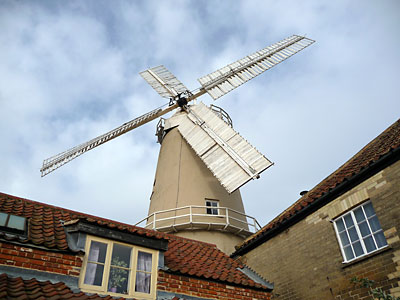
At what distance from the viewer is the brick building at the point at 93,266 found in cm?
530

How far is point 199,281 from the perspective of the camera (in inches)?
280

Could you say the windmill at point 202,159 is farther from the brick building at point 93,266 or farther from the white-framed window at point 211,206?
the brick building at point 93,266

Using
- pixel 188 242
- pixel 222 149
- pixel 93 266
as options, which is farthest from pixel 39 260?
pixel 222 149

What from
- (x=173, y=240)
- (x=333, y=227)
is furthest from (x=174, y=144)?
(x=333, y=227)

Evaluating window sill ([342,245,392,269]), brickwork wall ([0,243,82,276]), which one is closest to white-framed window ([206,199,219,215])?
window sill ([342,245,392,269])

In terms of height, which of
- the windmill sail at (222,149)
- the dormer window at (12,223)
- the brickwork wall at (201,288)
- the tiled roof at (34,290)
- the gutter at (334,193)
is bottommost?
the tiled roof at (34,290)

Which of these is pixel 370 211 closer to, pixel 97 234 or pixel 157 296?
pixel 157 296

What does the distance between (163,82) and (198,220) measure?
1086cm

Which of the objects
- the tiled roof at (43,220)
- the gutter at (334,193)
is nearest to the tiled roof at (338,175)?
the gutter at (334,193)

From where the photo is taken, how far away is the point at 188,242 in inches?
397

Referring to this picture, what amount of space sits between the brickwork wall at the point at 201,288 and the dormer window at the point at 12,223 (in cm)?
289

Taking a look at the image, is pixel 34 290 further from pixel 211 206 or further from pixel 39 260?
pixel 211 206

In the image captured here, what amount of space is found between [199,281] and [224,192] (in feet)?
27.5

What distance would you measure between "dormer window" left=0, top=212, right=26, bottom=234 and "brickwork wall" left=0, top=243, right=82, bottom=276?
0.83m
